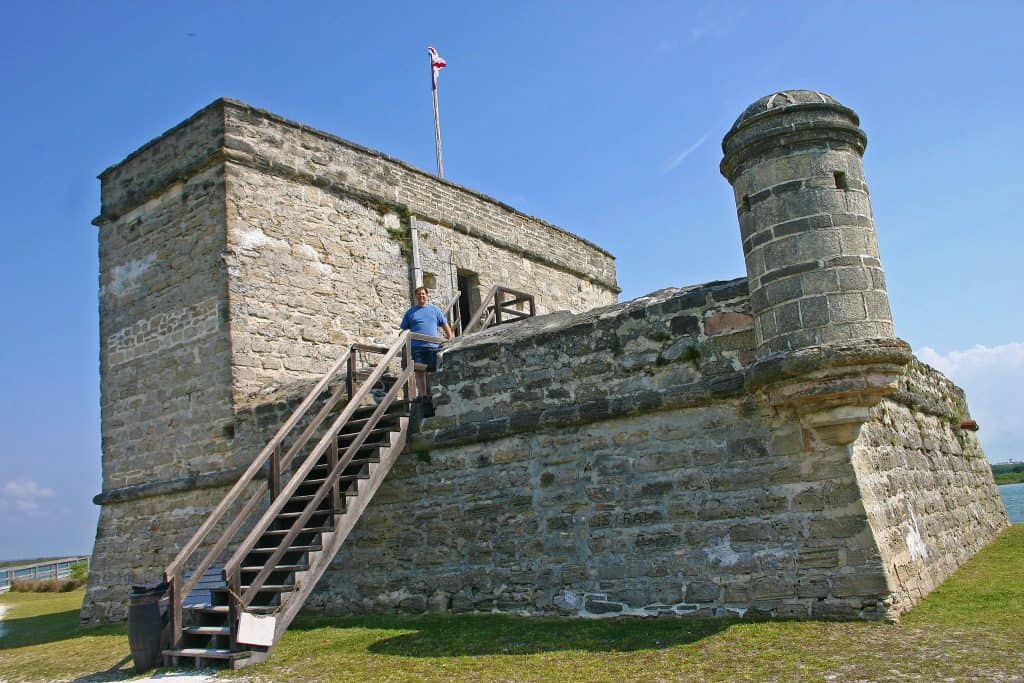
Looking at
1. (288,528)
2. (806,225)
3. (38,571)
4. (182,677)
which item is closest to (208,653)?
(182,677)

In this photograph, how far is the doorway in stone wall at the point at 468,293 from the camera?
49.8 feet

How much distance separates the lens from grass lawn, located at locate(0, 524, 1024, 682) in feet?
16.8

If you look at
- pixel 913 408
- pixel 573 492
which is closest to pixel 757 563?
pixel 573 492

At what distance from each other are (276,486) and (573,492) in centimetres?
281

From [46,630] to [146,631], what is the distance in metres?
6.04

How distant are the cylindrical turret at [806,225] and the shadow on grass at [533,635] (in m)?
2.24

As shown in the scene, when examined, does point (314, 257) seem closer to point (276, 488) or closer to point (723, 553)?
point (276, 488)

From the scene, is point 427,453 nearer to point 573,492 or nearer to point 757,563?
point 573,492

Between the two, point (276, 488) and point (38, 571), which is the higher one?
point (276, 488)

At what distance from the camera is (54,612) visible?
582 inches

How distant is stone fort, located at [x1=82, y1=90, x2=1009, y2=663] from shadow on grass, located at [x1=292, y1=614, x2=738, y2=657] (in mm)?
298

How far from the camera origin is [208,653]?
697cm

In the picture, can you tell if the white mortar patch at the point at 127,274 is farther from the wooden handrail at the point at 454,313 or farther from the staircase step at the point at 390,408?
the staircase step at the point at 390,408

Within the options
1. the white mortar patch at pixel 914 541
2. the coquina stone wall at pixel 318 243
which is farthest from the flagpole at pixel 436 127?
the white mortar patch at pixel 914 541
